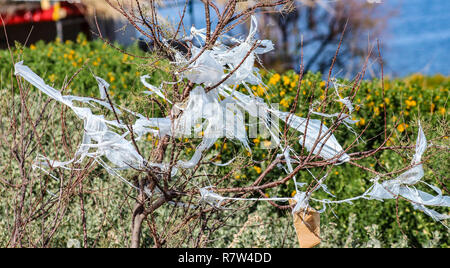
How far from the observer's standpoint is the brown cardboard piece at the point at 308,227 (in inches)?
67.5

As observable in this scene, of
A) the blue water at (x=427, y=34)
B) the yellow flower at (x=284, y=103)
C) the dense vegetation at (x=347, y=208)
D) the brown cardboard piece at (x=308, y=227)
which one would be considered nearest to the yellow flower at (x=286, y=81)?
the dense vegetation at (x=347, y=208)

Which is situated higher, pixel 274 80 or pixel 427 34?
pixel 427 34

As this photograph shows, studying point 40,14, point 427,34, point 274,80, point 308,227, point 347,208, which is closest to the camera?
point 308,227

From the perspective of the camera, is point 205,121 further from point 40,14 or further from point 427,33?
point 427,33

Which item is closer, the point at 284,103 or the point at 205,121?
the point at 205,121

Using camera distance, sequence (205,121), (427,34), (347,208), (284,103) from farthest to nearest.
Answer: (427,34) → (284,103) → (347,208) → (205,121)

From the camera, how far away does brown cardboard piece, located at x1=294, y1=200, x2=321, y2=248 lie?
5.63 ft

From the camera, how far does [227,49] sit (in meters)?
1.69

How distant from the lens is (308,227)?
1731 mm

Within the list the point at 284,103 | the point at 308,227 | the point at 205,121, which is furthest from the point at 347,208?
the point at 205,121

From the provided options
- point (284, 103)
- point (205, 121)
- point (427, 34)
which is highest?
point (427, 34)

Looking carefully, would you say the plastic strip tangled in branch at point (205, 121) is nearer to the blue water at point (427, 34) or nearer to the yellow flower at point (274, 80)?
the yellow flower at point (274, 80)

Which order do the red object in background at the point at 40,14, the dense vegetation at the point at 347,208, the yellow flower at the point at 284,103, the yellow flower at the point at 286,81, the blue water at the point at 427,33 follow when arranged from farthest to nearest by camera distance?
the blue water at the point at 427,33 → the red object in background at the point at 40,14 → the yellow flower at the point at 286,81 → the yellow flower at the point at 284,103 → the dense vegetation at the point at 347,208
